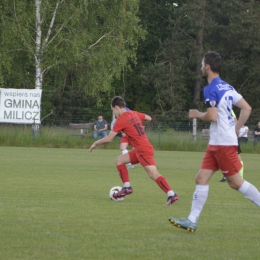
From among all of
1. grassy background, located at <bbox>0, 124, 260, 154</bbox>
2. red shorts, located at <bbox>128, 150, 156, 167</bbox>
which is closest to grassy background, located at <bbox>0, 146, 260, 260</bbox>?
red shorts, located at <bbox>128, 150, 156, 167</bbox>

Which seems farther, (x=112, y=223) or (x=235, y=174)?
(x=112, y=223)

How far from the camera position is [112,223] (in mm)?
8008

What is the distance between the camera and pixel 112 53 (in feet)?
129

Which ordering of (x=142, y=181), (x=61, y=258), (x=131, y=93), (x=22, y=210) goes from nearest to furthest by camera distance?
(x=61, y=258) → (x=22, y=210) → (x=142, y=181) → (x=131, y=93)

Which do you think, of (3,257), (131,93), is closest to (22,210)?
(3,257)

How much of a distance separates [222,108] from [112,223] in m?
2.01

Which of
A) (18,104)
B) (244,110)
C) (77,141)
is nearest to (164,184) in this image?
(244,110)

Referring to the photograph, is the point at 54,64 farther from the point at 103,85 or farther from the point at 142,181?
the point at 142,181

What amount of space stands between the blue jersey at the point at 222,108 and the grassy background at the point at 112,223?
1.03 m

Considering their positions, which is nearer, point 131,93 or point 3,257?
point 3,257

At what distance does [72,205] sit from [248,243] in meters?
3.69

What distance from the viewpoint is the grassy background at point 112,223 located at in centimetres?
615

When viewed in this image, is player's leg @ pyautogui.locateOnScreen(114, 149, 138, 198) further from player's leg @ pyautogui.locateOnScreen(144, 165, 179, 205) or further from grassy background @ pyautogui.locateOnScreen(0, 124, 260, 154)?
grassy background @ pyautogui.locateOnScreen(0, 124, 260, 154)

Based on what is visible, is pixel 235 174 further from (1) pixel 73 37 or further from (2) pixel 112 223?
(1) pixel 73 37
